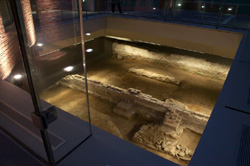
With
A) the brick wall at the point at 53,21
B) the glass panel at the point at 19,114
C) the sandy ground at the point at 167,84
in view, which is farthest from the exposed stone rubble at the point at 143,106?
the glass panel at the point at 19,114

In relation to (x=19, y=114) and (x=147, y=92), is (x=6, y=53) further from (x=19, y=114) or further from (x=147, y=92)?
(x=147, y=92)

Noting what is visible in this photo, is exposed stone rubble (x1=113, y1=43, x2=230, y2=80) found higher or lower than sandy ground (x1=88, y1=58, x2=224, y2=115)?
higher

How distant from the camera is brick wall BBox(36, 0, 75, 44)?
5.91 metres

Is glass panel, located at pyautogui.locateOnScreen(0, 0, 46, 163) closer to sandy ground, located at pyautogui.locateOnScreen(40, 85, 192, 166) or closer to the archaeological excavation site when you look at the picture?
the archaeological excavation site

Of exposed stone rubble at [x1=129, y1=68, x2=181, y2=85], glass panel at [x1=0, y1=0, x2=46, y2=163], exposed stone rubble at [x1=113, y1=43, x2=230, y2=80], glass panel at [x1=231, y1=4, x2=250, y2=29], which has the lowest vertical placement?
exposed stone rubble at [x1=129, y1=68, x2=181, y2=85]

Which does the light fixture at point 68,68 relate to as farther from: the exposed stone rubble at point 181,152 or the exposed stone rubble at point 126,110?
the exposed stone rubble at point 181,152

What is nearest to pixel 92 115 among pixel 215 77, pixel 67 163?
pixel 67 163

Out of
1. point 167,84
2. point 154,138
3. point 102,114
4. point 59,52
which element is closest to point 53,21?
point 59,52

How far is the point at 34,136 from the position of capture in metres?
1.55

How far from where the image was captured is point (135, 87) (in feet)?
23.9

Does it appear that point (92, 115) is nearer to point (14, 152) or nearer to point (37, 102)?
point (14, 152)

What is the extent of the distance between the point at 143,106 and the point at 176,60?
3.81 metres

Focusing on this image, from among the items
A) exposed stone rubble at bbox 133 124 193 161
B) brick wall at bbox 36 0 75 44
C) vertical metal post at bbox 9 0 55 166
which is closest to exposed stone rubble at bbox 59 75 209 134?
exposed stone rubble at bbox 133 124 193 161

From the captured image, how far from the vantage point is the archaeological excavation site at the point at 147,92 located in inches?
189
